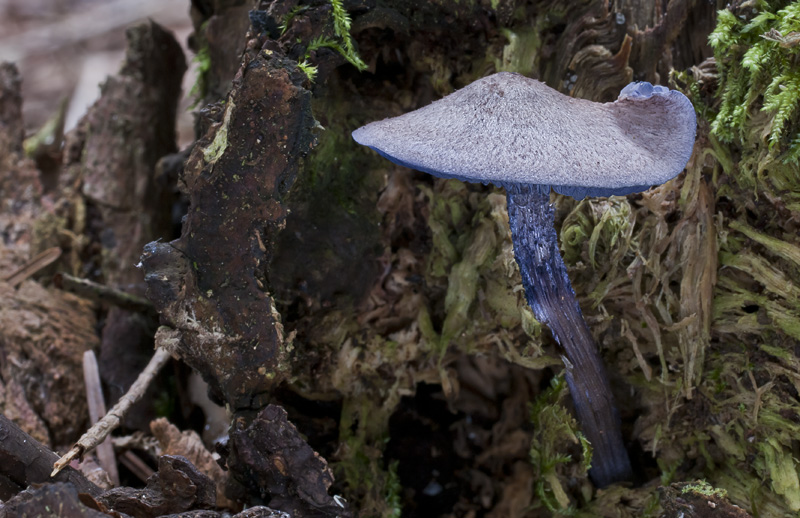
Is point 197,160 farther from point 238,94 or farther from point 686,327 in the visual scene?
point 686,327

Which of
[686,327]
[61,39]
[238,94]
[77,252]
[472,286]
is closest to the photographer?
[238,94]

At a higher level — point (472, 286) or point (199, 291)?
point (199, 291)

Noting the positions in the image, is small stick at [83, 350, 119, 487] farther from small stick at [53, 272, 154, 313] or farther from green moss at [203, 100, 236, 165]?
green moss at [203, 100, 236, 165]

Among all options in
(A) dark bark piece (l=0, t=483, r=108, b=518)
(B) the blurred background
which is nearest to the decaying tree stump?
(A) dark bark piece (l=0, t=483, r=108, b=518)

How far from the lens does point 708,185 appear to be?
1934 millimetres

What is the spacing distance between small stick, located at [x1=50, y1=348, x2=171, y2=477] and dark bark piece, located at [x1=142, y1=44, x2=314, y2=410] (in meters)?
0.18

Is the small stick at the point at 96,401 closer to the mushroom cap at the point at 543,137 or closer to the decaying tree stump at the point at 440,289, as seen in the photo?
the decaying tree stump at the point at 440,289

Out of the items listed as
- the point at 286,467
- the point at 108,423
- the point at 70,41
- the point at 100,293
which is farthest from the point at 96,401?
the point at 70,41

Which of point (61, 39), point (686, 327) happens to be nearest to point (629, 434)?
point (686, 327)

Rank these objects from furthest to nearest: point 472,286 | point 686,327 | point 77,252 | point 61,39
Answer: point 61,39, point 77,252, point 472,286, point 686,327

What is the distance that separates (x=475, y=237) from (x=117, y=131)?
1.93m

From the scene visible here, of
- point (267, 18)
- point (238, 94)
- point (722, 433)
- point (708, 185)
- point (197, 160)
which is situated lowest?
point (722, 433)

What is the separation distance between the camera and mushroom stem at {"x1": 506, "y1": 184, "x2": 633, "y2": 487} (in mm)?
1700

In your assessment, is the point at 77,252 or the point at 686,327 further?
the point at 77,252
